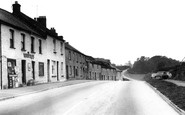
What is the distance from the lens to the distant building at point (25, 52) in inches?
936

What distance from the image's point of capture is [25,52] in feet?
91.0

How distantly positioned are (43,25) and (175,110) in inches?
1123

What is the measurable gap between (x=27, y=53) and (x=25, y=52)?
403 mm

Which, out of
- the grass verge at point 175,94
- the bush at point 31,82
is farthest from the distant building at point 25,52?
the grass verge at point 175,94

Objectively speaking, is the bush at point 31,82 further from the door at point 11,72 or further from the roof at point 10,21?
the roof at point 10,21

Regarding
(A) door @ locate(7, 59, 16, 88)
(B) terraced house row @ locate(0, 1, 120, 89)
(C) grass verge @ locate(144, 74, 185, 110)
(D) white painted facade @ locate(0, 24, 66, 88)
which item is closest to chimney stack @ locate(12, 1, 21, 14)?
(B) terraced house row @ locate(0, 1, 120, 89)

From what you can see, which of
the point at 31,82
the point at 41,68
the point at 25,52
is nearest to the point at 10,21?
the point at 25,52

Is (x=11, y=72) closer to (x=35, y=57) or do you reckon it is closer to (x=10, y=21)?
(x=10, y=21)

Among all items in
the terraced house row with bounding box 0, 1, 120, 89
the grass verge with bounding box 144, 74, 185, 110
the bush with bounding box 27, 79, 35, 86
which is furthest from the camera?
the bush with bounding box 27, 79, 35, 86

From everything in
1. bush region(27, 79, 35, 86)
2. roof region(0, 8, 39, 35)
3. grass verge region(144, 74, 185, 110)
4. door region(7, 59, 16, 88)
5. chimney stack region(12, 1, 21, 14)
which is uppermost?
chimney stack region(12, 1, 21, 14)

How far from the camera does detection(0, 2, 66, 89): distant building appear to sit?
23.8 meters

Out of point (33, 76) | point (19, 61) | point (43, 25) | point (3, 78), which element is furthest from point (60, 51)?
point (3, 78)

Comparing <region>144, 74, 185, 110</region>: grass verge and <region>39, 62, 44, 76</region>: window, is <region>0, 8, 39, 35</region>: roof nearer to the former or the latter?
<region>39, 62, 44, 76</region>: window

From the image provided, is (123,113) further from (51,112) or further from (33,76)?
(33,76)
